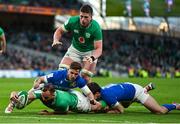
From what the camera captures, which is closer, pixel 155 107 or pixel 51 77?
pixel 51 77

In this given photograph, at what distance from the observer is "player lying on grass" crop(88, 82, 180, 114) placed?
1584 cm

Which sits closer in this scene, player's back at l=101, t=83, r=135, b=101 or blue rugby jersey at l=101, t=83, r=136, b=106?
blue rugby jersey at l=101, t=83, r=136, b=106

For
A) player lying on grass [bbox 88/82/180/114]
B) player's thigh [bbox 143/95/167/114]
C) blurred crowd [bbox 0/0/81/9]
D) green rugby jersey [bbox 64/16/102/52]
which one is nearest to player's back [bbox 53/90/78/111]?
player lying on grass [bbox 88/82/180/114]

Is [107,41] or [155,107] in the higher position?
[155,107]

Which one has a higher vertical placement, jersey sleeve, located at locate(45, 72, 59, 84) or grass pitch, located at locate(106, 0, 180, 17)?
grass pitch, located at locate(106, 0, 180, 17)

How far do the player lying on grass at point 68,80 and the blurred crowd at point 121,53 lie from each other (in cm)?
4010

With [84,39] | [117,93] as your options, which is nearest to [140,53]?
[84,39]

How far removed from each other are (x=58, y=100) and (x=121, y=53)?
49619 millimetres

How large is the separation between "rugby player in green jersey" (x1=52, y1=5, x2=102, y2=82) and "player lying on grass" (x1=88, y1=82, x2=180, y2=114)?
3.70 feet

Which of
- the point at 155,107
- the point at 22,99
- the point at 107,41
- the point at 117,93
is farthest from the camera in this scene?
the point at 107,41

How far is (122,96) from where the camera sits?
53.2 ft

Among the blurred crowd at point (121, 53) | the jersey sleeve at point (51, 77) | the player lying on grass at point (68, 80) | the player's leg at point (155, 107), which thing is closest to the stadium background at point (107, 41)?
the blurred crowd at point (121, 53)

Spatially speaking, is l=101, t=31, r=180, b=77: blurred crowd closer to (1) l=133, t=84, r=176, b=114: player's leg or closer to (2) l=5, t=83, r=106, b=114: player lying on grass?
(1) l=133, t=84, r=176, b=114: player's leg

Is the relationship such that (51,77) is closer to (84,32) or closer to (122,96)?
(122,96)
